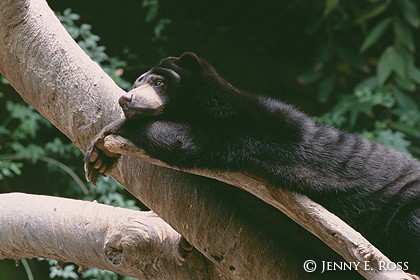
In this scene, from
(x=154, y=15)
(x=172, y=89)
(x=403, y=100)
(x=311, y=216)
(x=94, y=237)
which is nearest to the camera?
(x=311, y=216)

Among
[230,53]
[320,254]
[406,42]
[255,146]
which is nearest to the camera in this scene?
[255,146]

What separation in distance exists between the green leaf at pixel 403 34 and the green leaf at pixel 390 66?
0.06 meters

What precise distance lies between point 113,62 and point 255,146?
5.21ft

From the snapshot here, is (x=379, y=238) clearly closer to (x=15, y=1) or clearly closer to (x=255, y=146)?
(x=255, y=146)

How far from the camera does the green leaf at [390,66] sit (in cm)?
338

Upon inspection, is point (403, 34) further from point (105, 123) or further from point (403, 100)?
point (105, 123)

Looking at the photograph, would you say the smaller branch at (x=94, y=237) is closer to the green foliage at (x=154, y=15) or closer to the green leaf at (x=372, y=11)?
the green foliage at (x=154, y=15)

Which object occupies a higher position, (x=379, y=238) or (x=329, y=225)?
(x=329, y=225)

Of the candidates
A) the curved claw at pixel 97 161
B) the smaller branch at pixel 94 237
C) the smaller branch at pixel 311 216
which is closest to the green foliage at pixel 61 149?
the smaller branch at pixel 94 237

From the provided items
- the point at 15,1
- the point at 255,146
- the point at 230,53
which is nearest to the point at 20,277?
the point at 230,53

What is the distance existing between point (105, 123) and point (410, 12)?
2117mm

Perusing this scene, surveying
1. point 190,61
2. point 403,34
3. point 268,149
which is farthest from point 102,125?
point 403,34

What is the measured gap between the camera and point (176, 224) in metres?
1.81

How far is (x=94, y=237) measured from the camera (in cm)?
202
